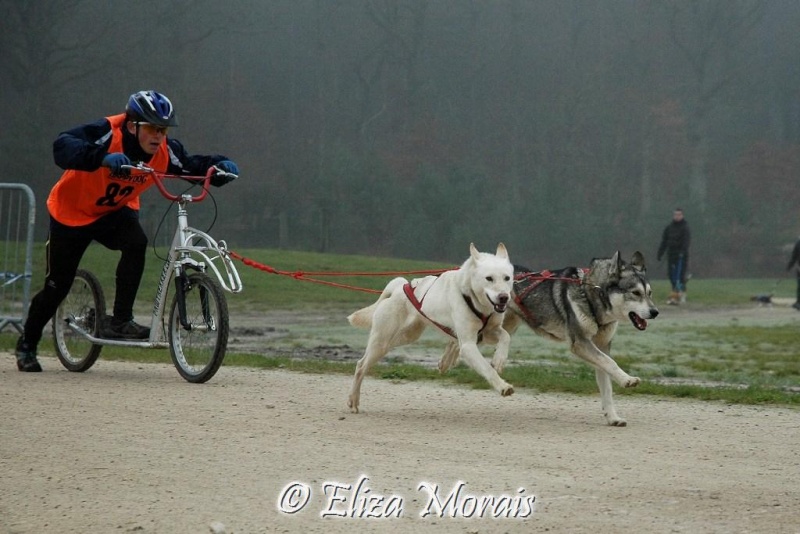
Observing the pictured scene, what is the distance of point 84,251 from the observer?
9.50 m

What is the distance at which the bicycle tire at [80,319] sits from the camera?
9992 mm

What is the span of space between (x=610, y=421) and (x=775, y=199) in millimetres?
41912

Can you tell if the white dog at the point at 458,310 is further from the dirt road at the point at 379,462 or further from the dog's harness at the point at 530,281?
the dog's harness at the point at 530,281

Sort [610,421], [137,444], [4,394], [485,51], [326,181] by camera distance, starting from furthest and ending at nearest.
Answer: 1. [485,51]
2. [326,181]
3. [4,394]
4. [610,421]
5. [137,444]

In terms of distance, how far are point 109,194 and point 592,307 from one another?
3.80 meters

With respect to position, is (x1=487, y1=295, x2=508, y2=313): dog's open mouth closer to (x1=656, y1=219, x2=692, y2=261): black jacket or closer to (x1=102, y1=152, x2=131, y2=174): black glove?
(x1=102, y1=152, x2=131, y2=174): black glove

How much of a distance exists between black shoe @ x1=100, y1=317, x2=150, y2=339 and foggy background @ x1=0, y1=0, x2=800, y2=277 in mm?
28908

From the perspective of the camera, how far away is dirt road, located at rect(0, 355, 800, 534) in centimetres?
517

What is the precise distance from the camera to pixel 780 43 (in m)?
49.6

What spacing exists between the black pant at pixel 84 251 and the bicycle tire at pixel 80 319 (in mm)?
309

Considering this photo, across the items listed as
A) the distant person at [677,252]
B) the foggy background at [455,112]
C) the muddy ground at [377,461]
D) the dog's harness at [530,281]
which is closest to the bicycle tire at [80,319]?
the muddy ground at [377,461]

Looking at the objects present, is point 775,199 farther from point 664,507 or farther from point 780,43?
point 664,507

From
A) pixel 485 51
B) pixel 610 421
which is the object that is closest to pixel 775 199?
pixel 485 51

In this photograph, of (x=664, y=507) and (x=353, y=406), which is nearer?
(x=664, y=507)
